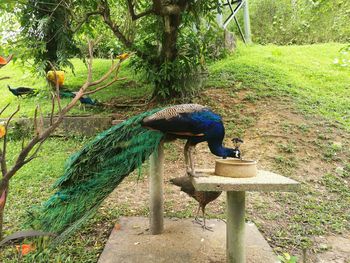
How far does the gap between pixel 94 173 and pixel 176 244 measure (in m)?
1.03

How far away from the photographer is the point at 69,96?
710 centimetres

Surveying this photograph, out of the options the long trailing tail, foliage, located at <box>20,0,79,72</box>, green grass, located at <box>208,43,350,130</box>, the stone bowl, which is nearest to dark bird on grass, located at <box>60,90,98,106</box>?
foliage, located at <box>20,0,79,72</box>

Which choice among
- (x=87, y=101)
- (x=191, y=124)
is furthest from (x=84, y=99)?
(x=191, y=124)

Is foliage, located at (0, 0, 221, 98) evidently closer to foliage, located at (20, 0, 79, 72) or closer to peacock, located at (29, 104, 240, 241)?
foliage, located at (20, 0, 79, 72)

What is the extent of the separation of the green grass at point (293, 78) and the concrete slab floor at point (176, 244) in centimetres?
366

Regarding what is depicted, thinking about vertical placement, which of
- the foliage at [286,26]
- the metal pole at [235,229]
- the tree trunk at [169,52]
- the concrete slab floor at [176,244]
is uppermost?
the foliage at [286,26]

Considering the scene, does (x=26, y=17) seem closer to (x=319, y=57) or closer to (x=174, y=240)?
(x=174, y=240)

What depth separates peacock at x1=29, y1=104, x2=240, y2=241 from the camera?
112 inches

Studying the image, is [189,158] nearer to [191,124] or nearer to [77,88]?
[191,124]

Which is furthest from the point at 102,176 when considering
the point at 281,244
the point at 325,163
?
the point at 325,163

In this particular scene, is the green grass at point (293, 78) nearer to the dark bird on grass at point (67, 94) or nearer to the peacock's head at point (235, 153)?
the dark bird on grass at point (67, 94)

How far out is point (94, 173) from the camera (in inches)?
121

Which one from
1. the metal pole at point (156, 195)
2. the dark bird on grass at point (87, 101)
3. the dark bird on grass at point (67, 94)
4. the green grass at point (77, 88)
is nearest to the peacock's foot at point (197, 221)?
the metal pole at point (156, 195)

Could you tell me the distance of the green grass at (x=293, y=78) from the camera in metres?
6.79
